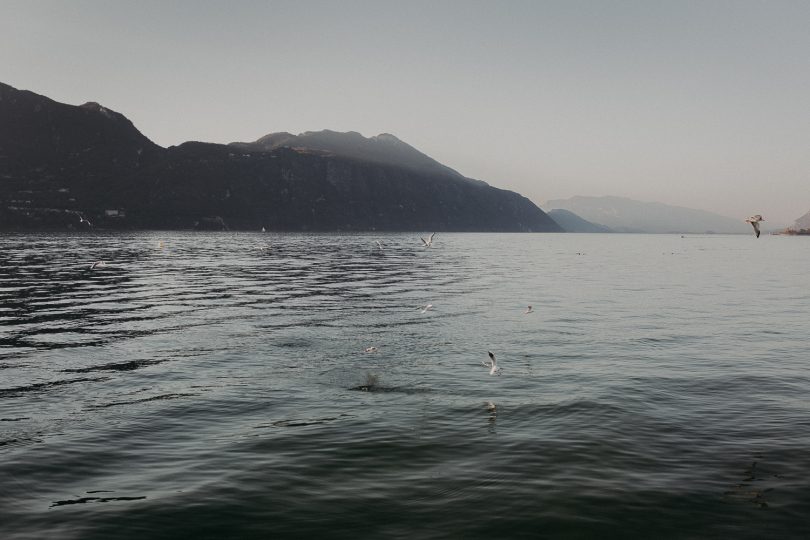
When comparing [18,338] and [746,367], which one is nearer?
[746,367]

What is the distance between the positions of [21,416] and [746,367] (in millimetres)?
25945

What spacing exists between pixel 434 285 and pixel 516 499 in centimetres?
4347

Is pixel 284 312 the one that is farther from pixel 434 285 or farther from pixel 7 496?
pixel 7 496

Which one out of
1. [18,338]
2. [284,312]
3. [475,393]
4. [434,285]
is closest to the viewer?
[475,393]

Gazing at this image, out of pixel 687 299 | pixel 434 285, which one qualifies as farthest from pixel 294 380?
pixel 687 299

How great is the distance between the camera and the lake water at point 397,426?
1023 centimetres

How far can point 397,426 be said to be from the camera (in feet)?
49.7

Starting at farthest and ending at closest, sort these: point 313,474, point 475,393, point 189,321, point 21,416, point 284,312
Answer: point 284,312 → point 189,321 → point 475,393 → point 21,416 → point 313,474

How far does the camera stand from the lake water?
10234 mm

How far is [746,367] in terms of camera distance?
22.9 m

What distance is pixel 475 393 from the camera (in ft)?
60.4

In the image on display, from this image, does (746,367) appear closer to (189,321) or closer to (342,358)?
(342,358)

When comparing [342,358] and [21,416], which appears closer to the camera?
[21,416]

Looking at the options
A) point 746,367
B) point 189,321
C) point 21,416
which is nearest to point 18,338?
point 189,321
